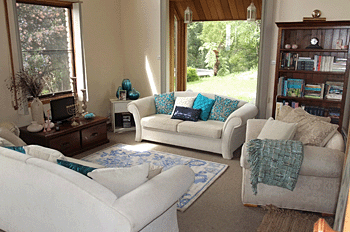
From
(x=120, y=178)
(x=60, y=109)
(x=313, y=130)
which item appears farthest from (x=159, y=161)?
(x=120, y=178)

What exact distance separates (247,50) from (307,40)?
7.00ft

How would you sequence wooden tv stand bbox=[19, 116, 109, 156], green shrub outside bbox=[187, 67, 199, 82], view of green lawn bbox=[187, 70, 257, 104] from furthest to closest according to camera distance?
green shrub outside bbox=[187, 67, 199, 82] → view of green lawn bbox=[187, 70, 257, 104] → wooden tv stand bbox=[19, 116, 109, 156]

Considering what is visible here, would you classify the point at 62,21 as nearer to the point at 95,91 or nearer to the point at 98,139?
the point at 95,91

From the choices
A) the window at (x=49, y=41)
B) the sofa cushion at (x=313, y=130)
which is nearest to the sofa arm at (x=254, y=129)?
the sofa cushion at (x=313, y=130)

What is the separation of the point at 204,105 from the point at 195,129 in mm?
536

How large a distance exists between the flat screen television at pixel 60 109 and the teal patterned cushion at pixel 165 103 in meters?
1.40

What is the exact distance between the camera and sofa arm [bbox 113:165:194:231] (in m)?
1.93

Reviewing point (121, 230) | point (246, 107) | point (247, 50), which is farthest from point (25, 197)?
point (247, 50)

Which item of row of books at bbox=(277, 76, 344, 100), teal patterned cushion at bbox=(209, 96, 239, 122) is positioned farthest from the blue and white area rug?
row of books at bbox=(277, 76, 344, 100)

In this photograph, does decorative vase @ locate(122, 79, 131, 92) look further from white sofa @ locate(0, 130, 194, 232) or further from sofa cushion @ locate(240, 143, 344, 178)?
sofa cushion @ locate(240, 143, 344, 178)

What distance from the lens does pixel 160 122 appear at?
16.4ft

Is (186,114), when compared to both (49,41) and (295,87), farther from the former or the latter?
(49,41)

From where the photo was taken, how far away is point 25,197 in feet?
7.74

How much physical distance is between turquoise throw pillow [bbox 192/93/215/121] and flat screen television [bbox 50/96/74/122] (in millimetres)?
1940
